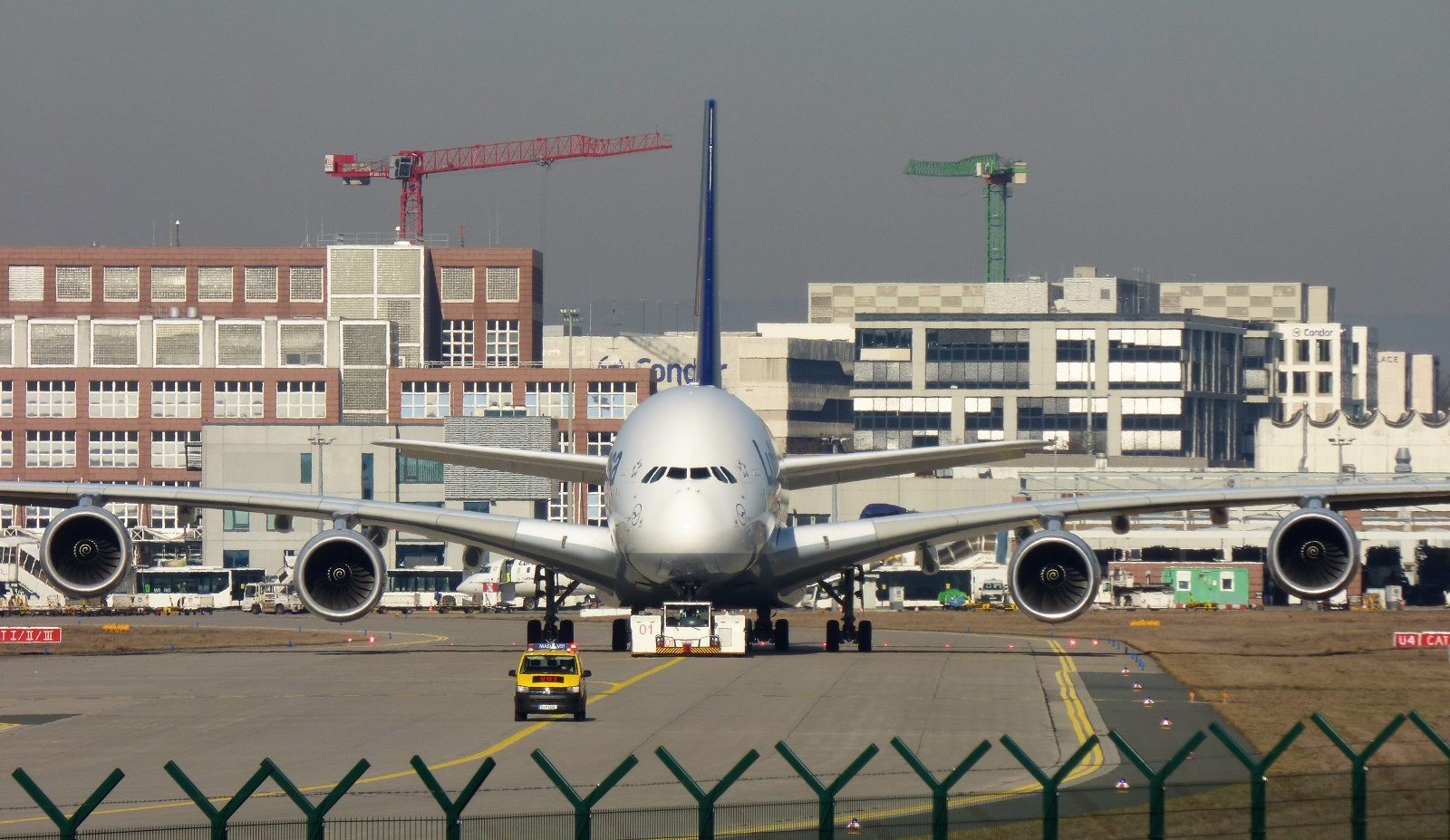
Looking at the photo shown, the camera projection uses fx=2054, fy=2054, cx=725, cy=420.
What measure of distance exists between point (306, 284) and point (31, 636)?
115 m

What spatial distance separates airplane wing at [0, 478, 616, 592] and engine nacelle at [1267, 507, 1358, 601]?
1365cm

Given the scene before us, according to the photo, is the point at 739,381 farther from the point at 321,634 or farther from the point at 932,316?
the point at 321,634

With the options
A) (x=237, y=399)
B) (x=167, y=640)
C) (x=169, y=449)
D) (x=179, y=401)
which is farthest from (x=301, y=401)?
(x=167, y=640)

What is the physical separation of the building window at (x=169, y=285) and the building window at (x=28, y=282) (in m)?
8.82

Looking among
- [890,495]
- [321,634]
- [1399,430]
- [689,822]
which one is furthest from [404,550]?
[689,822]

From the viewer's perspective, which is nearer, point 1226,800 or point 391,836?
point 1226,800

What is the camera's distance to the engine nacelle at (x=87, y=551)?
4238 cm

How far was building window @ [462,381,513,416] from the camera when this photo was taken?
5950 inches

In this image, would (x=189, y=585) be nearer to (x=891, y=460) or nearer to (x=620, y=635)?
(x=620, y=635)

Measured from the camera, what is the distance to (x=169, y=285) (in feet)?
558

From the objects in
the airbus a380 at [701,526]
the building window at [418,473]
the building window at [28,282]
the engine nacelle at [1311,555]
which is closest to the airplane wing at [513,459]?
the airbus a380 at [701,526]

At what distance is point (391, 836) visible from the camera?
18.1 meters

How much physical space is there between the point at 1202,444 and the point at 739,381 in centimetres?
4474

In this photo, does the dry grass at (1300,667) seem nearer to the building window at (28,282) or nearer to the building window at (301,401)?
the building window at (301,401)
